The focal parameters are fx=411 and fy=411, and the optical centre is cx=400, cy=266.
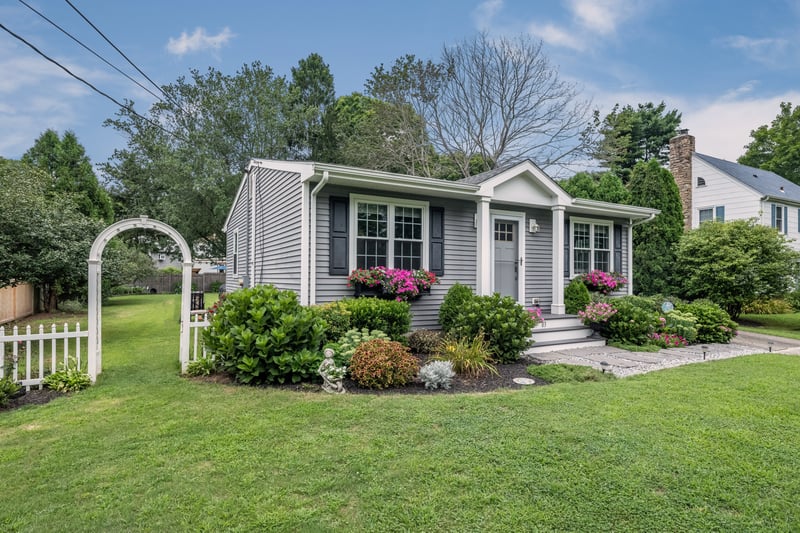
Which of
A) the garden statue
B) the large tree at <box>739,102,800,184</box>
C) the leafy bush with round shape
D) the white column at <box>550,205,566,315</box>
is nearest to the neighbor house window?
the white column at <box>550,205,566,315</box>

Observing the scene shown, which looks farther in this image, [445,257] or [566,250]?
[566,250]

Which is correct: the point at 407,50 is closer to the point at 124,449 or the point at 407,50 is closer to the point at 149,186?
the point at 149,186

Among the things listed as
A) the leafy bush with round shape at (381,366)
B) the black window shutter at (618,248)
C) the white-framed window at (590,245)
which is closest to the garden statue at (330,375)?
the leafy bush with round shape at (381,366)

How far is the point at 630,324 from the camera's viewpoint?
788 centimetres

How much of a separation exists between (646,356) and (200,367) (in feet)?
22.8

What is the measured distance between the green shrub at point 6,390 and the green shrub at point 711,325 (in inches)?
427

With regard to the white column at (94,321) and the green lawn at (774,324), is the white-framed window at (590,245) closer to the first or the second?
the green lawn at (774,324)

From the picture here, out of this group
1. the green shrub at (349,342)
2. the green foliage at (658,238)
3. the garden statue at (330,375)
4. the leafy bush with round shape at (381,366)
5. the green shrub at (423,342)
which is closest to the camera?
the garden statue at (330,375)

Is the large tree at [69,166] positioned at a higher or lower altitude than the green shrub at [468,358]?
higher

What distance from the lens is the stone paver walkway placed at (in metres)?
6.19

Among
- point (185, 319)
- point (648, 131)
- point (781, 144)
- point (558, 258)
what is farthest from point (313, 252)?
point (781, 144)

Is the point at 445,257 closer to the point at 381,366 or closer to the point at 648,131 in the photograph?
the point at 381,366

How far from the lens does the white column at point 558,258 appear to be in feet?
28.8

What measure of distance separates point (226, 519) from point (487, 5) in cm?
1455
